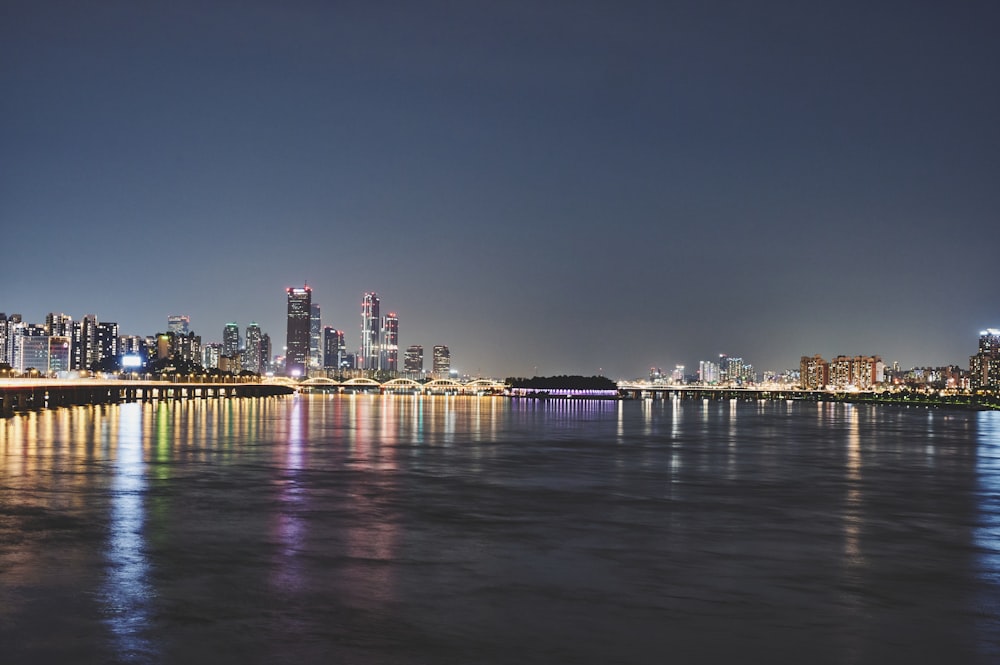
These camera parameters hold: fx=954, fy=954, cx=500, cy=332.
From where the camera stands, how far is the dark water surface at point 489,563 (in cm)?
1498

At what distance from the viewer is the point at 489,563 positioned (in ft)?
70.4

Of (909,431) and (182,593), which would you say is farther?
(909,431)

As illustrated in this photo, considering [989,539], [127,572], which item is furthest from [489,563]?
[989,539]

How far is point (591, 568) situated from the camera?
2094 cm

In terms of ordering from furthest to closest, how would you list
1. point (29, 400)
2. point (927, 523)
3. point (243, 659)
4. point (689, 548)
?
point (29, 400)
point (927, 523)
point (689, 548)
point (243, 659)

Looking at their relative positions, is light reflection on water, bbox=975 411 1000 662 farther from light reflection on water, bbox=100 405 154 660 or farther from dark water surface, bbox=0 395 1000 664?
light reflection on water, bbox=100 405 154 660

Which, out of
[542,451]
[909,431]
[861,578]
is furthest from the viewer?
[909,431]

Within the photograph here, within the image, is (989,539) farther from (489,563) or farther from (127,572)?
(127,572)

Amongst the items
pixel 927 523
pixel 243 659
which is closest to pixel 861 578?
pixel 927 523

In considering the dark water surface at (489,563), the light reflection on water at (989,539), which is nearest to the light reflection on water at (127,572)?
the dark water surface at (489,563)

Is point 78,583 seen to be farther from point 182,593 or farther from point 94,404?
point 94,404

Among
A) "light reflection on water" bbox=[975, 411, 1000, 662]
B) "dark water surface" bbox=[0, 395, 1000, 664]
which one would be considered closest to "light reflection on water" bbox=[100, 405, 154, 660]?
"dark water surface" bbox=[0, 395, 1000, 664]

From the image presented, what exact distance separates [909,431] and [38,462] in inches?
3125

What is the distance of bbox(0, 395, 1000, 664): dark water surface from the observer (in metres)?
15.0
